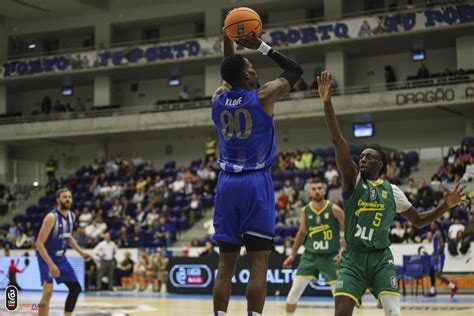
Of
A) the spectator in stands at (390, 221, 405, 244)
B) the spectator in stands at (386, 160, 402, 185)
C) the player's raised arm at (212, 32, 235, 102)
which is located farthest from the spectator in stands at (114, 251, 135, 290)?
the player's raised arm at (212, 32, 235, 102)

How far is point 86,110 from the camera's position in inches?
1580

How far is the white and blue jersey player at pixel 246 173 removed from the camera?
6207 mm

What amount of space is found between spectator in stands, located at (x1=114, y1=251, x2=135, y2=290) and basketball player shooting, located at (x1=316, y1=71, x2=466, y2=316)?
19468mm

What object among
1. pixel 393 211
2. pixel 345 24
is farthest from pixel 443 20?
pixel 393 211

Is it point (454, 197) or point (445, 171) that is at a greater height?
point (445, 171)

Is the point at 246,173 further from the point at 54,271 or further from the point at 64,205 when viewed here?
the point at 64,205

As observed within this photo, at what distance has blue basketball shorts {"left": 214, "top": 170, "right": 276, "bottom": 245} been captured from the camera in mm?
6199

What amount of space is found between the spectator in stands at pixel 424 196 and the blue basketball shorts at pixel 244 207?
18.7 meters

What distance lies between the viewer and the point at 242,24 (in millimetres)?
6297

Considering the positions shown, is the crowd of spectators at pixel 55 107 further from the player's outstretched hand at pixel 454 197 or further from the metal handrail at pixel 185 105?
the player's outstretched hand at pixel 454 197

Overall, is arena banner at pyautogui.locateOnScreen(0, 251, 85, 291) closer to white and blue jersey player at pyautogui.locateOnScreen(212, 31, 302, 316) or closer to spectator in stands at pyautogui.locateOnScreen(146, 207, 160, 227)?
spectator in stands at pyautogui.locateOnScreen(146, 207, 160, 227)

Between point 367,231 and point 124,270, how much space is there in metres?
19.8

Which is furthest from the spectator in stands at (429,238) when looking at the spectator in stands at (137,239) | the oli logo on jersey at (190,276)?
the spectator in stands at (137,239)

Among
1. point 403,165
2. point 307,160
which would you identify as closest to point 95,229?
point 307,160
